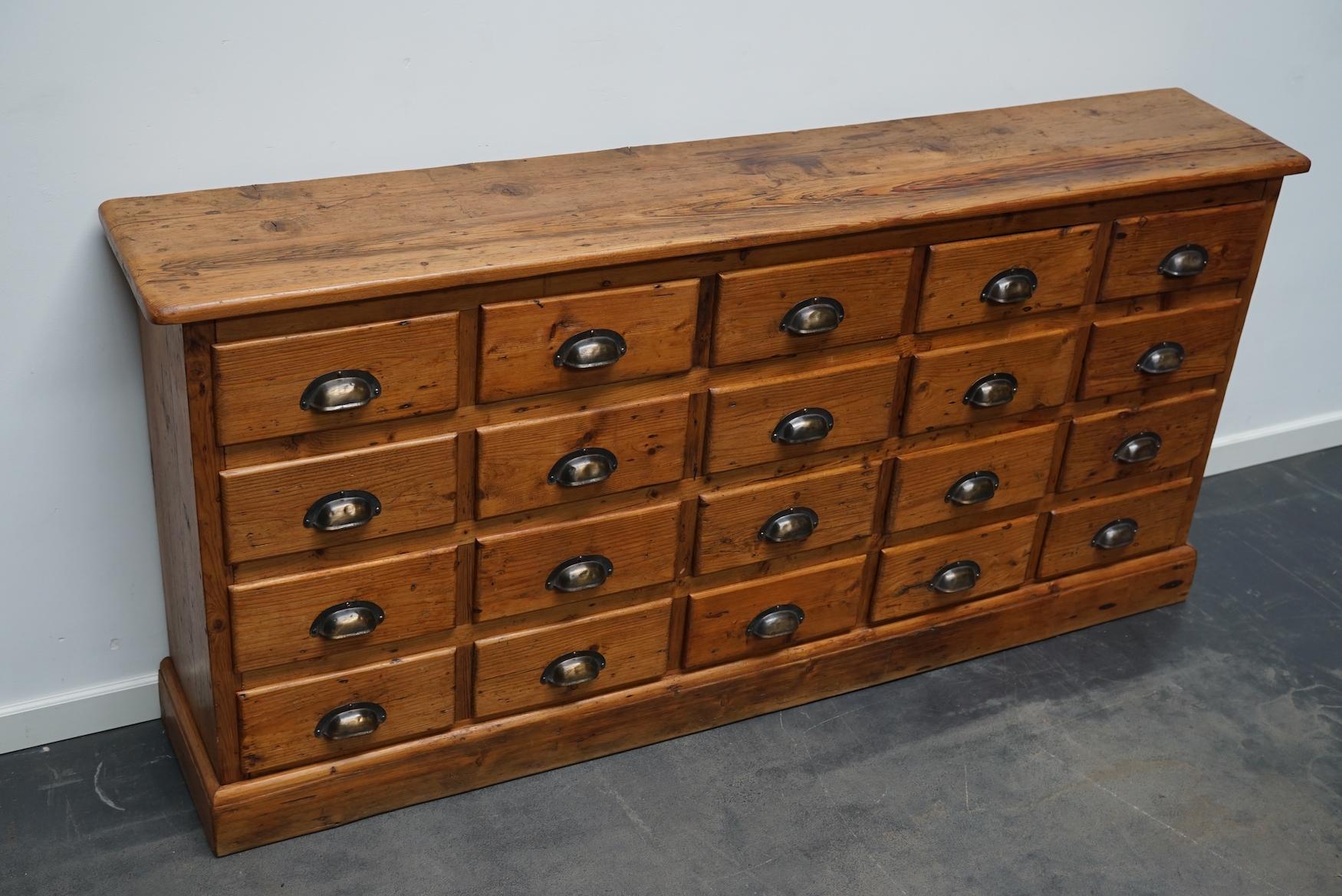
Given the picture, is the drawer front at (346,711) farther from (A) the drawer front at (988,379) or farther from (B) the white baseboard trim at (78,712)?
(A) the drawer front at (988,379)

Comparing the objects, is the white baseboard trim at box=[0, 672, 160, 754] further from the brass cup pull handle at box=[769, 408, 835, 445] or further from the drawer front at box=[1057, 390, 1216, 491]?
the drawer front at box=[1057, 390, 1216, 491]

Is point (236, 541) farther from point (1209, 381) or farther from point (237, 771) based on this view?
point (1209, 381)

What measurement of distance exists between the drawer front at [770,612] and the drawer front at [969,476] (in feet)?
0.55

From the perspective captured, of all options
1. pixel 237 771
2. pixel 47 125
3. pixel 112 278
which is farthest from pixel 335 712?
pixel 47 125

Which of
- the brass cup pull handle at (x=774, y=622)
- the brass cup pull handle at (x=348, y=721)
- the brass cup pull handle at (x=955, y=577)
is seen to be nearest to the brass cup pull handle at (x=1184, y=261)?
the brass cup pull handle at (x=955, y=577)

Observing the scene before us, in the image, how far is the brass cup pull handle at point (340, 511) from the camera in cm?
242

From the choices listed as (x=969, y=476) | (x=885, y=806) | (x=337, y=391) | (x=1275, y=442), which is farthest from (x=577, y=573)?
(x=1275, y=442)

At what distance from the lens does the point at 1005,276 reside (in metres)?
2.81

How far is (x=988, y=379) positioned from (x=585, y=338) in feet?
2.89

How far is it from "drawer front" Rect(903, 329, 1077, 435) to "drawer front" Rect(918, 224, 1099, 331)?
7 centimetres

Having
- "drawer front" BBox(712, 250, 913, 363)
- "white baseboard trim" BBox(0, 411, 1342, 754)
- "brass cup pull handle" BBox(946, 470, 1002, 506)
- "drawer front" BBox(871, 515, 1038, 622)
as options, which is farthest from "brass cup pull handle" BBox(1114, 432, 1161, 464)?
"white baseboard trim" BBox(0, 411, 1342, 754)

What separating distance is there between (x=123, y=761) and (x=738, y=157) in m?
1.63

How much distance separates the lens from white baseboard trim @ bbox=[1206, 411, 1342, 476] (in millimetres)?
4008

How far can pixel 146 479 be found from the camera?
276 cm
